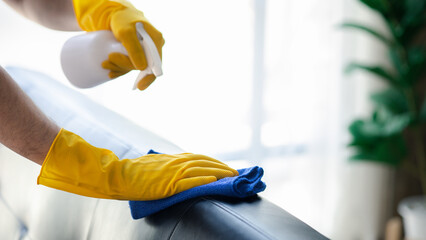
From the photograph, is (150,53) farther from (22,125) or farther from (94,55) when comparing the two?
(22,125)

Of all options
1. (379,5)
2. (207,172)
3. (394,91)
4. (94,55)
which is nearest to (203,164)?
(207,172)

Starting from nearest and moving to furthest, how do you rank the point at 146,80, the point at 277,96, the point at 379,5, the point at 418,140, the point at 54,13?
the point at 146,80
the point at 54,13
the point at 379,5
the point at 277,96
the point at 418,140

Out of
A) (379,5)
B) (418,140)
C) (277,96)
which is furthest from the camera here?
(418,140)

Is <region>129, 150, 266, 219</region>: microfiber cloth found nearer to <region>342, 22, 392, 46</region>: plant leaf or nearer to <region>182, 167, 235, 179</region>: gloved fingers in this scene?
<region>182, 167, 235, 179</region>: gloved fingers

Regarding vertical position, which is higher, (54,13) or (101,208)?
(54,13)

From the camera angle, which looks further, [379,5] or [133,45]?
[379,5]

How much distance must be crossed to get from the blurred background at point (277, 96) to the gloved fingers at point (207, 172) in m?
0.97

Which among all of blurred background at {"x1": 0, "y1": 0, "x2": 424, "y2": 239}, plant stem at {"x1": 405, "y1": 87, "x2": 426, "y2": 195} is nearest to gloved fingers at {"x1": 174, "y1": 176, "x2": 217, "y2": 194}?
blurred background at {"x1": 0, "y1": 0, "x2": 424, "y2": 239}

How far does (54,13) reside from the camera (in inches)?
43.4

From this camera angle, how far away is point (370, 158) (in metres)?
2.34

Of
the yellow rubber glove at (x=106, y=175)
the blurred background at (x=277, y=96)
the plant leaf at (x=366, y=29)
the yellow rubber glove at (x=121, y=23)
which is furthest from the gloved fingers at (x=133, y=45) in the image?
the plant leaf at (x=366, y=29)

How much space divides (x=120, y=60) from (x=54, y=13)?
267 millimetres

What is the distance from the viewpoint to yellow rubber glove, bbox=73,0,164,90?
35.5 inches

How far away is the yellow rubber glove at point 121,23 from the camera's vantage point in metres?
0.90
